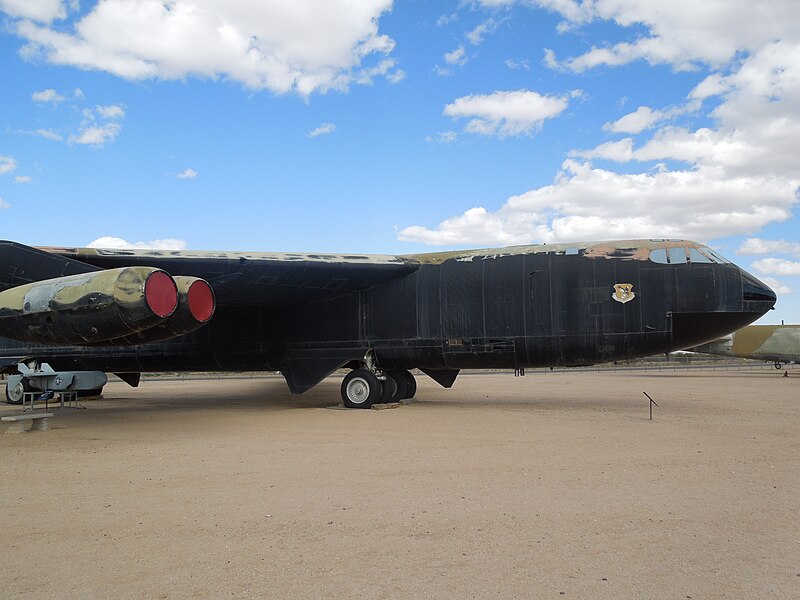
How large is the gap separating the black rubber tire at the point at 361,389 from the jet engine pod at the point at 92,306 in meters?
5.87

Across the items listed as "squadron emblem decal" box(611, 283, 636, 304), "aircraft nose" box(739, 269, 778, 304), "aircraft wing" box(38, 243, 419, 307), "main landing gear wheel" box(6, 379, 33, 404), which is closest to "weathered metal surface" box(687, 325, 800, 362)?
"aircraft nose" box(739, 269, 778, 304)

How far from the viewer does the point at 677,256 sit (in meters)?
13.4

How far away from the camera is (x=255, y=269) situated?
543 inches

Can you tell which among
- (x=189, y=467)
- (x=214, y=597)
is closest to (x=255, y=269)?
(x=189, y=467)

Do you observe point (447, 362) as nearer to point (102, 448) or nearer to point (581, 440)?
point (581, 440)

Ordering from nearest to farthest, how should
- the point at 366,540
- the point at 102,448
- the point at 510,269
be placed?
1. the point at 366,540
2. the point at 102,448
3. the point at 510,269

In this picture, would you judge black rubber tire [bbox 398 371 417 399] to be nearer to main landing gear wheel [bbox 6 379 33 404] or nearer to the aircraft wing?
the aircraft wing

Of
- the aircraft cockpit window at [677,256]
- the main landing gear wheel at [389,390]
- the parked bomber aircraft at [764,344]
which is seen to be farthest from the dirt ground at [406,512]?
the parked bomber aircraft at [764,344]

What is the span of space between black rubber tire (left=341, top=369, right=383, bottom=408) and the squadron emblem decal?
18.8 ft

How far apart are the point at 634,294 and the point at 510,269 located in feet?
8.87

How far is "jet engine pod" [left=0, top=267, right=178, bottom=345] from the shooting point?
9719 millimetres

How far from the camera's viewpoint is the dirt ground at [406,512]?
408 cm

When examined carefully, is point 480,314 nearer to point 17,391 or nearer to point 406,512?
point 406,512

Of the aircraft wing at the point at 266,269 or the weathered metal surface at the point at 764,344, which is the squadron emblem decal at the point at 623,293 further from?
the weathered metal surface at the point at 764,344
